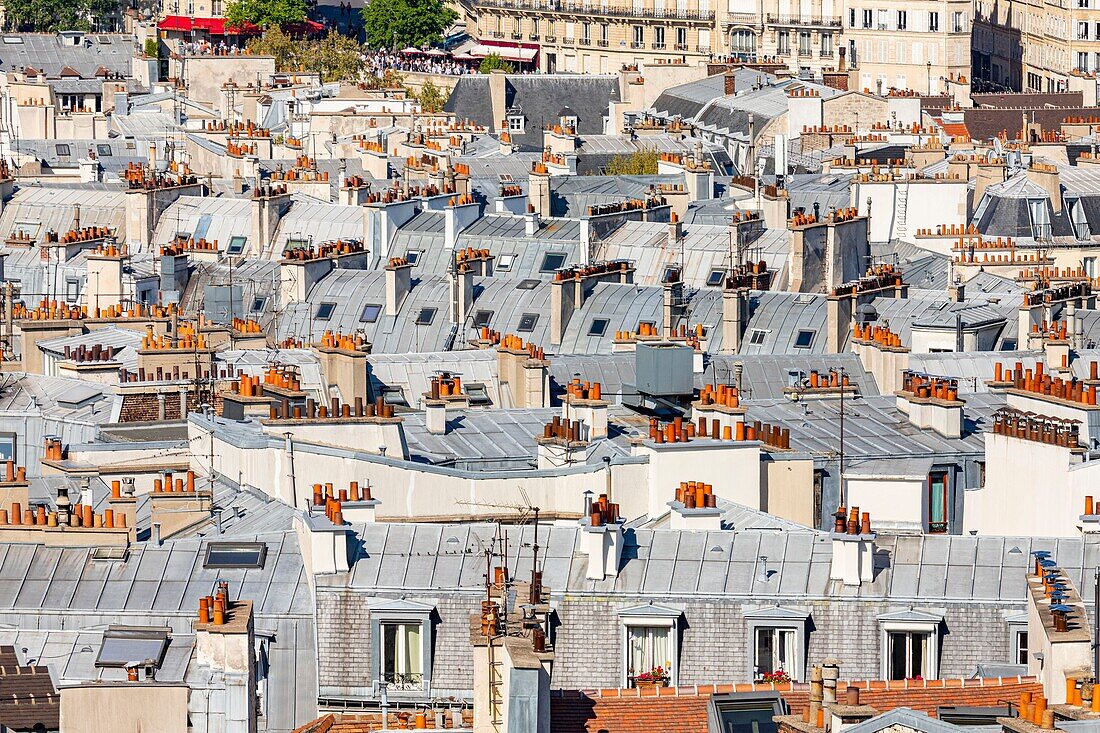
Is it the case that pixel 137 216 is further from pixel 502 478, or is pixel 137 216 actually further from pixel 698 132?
pixel 502 478

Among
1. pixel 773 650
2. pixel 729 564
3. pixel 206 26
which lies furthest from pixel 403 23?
pixel 773 650

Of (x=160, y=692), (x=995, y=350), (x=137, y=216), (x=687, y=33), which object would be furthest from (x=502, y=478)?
(x=687, y=33)

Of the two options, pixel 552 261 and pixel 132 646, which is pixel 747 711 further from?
pixel 552 261

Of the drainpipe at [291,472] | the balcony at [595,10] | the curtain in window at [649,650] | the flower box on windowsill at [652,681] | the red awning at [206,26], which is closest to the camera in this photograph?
the flower box on windowsill at [652,681]

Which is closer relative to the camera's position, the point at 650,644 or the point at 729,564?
the point at 650,644

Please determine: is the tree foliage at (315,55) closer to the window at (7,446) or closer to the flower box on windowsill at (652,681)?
the window at (7,446)

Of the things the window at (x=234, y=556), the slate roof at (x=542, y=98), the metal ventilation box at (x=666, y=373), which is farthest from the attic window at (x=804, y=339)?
the slate roof at (x=542, y=98)
